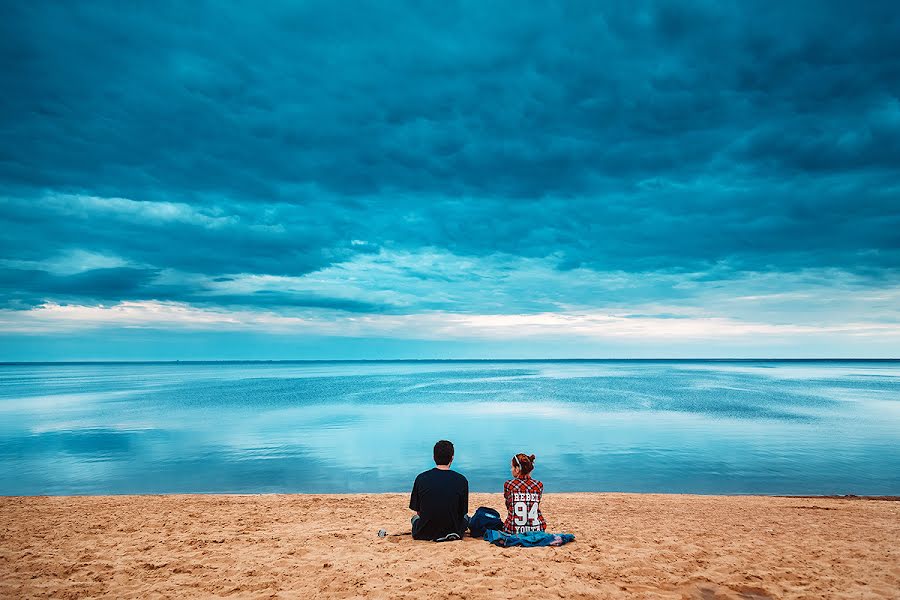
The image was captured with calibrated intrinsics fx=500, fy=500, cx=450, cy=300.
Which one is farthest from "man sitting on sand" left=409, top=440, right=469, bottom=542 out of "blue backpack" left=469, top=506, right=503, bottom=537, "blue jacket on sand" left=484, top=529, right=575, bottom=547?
"blue jacket on sand" left=484, top=529, right=575, bottom=547

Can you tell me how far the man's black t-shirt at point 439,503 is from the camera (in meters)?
9.28

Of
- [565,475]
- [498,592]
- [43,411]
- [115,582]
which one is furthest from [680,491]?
[43,411]

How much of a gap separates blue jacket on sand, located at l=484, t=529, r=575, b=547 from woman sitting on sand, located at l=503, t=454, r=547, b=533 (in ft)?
0.57

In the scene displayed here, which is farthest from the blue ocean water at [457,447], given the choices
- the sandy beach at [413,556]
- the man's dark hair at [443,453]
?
the man's dark hair at [443,453]

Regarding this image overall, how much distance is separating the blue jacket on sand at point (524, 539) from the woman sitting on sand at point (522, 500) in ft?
0.57

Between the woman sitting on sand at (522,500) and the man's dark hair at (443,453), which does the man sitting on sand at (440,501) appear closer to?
the man's dark hair at (443,453)

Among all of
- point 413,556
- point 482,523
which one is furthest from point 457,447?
point 413,556

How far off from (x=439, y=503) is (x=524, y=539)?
169 cm

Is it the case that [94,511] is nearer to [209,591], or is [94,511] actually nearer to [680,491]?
[209,591]

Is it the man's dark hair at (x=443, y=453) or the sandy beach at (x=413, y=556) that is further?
the man's dark hair at (x=443, y=453)

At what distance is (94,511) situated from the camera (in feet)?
43.7

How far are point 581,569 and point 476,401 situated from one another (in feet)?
185

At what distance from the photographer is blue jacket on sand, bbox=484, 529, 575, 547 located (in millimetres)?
9234

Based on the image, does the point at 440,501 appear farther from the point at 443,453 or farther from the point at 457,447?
the point at 457,447
